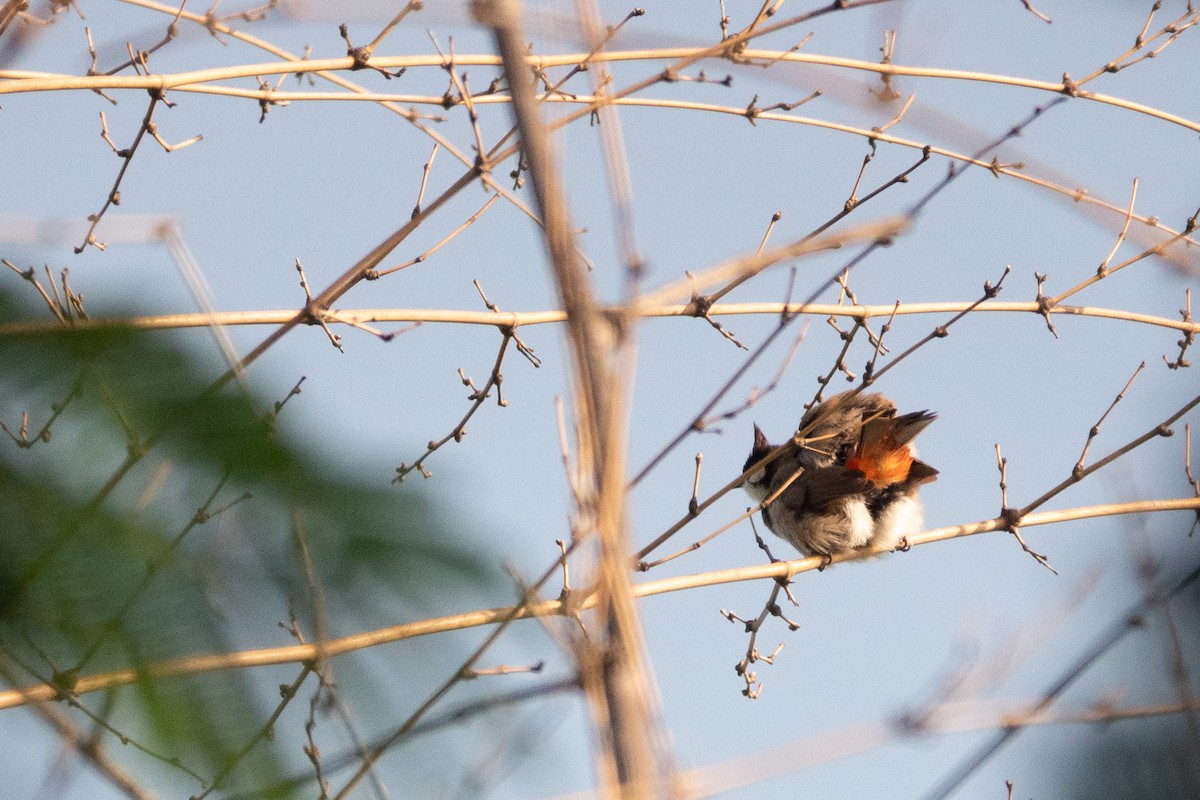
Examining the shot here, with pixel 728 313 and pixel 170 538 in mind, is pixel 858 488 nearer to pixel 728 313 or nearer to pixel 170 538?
pixel 728 313

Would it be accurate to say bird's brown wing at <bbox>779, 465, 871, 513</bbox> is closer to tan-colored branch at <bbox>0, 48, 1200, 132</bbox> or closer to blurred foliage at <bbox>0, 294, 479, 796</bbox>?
tan-colored branch at <bbox>0, 48, 1200, 132</bbox>

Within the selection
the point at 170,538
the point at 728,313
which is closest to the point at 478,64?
the point at 728,313

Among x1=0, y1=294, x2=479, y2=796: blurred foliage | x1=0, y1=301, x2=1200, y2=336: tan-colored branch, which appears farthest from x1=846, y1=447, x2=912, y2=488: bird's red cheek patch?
x1=0, y1=294, x2=479, y2=796: blurred foliage

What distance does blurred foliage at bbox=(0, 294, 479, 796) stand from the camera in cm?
76

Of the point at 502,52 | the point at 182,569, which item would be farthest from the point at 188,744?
the point at 502,52

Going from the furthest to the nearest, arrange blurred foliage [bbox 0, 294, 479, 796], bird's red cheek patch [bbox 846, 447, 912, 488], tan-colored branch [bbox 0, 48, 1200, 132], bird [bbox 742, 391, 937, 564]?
bird's red cheek patch [bbox 846, 447, 912, 488] → bird [bbox 742, 391, 937, 564] → tan-colored branch [bbox 0, 48, 1200, 132] → blurred foliage [bbox 0, 294, 479, 796]

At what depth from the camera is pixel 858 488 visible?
6.05 meters

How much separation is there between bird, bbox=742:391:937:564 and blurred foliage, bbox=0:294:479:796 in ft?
17.0

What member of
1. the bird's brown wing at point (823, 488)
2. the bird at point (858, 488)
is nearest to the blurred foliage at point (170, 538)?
the bird at point (858, 488)

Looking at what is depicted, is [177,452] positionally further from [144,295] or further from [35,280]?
[35,280]

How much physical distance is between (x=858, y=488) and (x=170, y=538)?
18.1 ft

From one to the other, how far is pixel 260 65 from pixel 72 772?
8.70ft

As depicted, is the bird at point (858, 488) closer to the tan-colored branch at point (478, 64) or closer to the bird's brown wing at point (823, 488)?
the bird's brown wing at point (823, 488)

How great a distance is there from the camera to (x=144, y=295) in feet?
2.90
